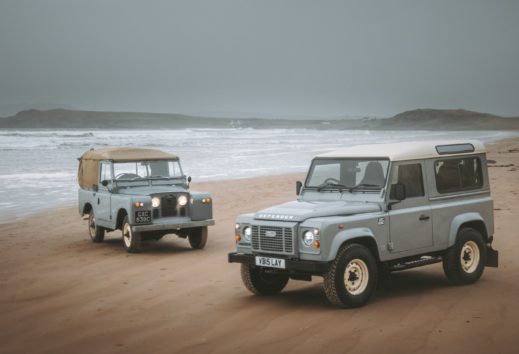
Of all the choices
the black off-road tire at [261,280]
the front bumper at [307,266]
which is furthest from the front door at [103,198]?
the front bumper at [307,266]

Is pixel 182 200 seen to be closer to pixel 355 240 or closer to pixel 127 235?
pixel 127 235

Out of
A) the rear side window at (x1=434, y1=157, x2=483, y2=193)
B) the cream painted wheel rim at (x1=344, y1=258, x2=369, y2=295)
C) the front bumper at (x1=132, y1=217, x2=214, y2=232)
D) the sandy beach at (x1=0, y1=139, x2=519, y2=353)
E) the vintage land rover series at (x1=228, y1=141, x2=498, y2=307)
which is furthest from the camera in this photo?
the front bumper at (x1=132, y1=217, x2=214, y2=232)

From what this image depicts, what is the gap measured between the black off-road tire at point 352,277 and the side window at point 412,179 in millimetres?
1203

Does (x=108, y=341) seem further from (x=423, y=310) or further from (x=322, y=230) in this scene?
(x=423, y=310)

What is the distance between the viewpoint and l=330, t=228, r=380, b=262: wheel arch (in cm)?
842

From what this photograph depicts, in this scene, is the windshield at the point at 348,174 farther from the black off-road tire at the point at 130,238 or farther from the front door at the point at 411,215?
the black off-road tire at the point at 130,238

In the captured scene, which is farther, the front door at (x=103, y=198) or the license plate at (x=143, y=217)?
the front door at (x=103, y=198)

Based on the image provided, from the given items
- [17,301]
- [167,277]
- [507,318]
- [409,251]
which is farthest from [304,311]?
[17,301]

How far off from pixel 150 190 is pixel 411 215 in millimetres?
6276

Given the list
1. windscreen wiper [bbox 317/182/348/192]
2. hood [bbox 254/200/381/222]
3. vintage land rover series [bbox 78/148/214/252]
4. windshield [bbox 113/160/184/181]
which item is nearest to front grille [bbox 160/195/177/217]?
vintage land rover series [bbox 78/148/214/252]

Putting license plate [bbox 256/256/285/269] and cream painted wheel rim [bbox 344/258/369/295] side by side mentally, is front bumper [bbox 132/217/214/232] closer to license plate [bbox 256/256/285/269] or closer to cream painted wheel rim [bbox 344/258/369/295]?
license plate [bbox 256/256/285/269]

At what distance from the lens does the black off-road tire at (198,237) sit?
13992 millimetres

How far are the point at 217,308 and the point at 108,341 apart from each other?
1.74 meters

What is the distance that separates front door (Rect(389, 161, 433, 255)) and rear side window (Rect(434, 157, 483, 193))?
37cm
